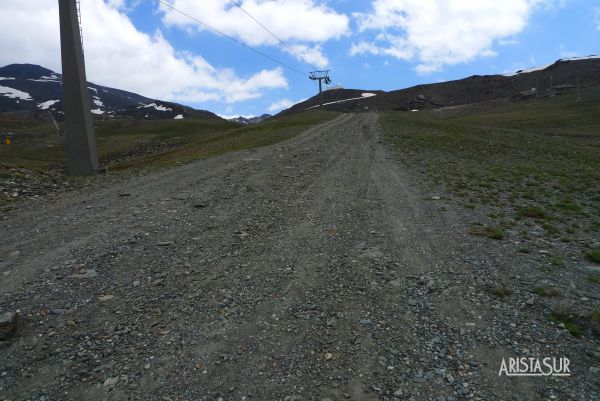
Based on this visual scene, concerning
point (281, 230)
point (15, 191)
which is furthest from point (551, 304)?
point (15, 191)

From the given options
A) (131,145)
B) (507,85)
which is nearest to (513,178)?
(131,145)

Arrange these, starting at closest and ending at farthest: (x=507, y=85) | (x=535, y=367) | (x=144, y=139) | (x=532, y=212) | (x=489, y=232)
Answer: (x=535, y=367) < (x=489, y=232) < (x=532, y=212) < (x=144, y=139) < (x=507, y=85)

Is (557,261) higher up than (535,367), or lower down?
higher up

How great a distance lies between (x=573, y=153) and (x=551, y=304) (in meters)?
28.5

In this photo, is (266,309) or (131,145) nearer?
(266,309)

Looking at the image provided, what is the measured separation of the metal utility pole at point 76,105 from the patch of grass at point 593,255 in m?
32.2

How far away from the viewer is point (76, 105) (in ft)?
103

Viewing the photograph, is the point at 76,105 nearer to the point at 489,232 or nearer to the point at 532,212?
the point at 489,232

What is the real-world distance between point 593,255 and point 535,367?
5.60 meters

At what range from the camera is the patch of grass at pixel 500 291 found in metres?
7.82

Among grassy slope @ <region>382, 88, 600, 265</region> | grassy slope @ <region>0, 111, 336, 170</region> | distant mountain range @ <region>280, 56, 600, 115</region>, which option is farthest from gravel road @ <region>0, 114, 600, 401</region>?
distant mountain range @ <region>280, 56, 600, 115</region>

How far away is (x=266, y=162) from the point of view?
23.0m

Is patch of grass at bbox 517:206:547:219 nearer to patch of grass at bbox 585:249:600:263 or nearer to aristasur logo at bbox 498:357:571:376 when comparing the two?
patch of grass at bbox 585:249:600:263

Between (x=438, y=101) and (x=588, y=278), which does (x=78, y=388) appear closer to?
(x=588, y=278)
